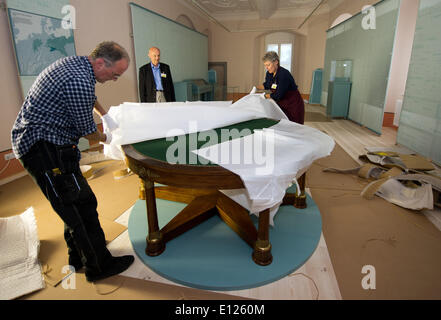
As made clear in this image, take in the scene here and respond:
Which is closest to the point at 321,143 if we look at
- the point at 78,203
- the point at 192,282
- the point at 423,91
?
the point at 192,282

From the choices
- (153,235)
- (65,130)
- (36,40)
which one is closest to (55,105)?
(65,130)

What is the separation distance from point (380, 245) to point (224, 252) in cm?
109

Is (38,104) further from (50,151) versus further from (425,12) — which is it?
(425,12)

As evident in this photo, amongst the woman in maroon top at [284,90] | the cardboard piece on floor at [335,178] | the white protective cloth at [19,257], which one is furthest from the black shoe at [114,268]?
the woman in maroon top at [284,90]

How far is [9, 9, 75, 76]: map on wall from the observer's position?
9.87 ft

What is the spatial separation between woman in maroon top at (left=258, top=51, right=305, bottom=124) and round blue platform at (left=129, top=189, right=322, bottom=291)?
141cm

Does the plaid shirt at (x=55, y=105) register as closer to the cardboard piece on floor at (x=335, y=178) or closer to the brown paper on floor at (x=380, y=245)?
the brown paper on floor at (x=380, y=245)

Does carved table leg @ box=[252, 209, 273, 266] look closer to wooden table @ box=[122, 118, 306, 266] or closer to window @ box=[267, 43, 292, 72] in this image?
wooden table @ box=[122, 118, 306, 266]

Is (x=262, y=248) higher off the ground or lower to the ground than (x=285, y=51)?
lower

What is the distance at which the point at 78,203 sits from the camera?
1415 millimetres

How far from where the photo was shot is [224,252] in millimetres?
1735

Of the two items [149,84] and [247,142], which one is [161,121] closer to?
[247,142]

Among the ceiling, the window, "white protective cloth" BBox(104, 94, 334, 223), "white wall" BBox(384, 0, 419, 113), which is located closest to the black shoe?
"white protective cloth" BBox(104, 94, 334, 223)

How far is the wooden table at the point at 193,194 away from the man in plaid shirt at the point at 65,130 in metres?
0.31
